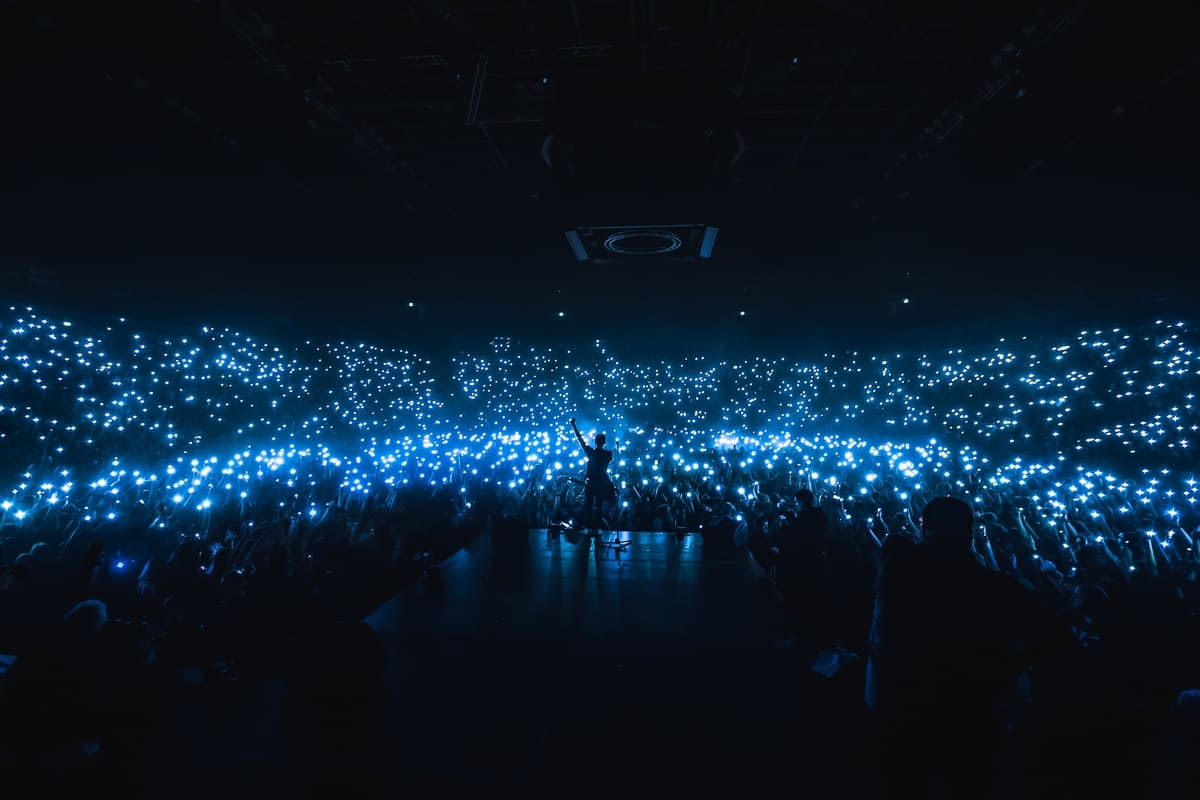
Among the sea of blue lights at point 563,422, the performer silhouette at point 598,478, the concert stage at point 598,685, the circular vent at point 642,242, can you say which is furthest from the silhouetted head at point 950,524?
the sea of blue lights at point 563,422

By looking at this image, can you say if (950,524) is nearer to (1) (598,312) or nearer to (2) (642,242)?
(2) (642,242)

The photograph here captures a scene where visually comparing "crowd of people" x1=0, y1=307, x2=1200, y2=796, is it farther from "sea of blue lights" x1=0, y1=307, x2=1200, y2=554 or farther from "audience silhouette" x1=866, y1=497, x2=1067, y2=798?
"audience silhouette" x1=866, y1=497, x2=1067, y2=798

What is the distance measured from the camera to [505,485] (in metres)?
11.3

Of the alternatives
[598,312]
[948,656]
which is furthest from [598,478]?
[948,656]

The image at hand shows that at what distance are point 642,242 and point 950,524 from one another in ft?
8.76

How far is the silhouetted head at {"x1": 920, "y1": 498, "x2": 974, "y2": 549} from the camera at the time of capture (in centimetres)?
205

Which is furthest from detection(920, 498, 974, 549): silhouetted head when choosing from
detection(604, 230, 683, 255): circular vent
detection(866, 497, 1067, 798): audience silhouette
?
detection(604, 230, 683, 255): circular vent

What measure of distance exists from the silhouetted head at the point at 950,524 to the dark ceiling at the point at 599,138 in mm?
2046

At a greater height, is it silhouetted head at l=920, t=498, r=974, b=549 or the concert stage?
silhouetted head at l=920, t=498, r=974, b=549

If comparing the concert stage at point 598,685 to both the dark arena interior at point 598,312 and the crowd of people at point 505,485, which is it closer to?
the dark arena interior at point 598,312

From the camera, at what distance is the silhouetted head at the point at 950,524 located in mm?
2051

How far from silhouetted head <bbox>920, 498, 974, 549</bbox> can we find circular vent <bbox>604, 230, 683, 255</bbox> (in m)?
2.32

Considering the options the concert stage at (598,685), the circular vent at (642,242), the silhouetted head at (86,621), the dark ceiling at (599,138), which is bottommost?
the concert stage at (598,685)

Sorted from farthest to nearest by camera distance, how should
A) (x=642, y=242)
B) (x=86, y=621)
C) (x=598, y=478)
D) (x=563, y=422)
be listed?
(x=563, y=422), (x=598, y=478), (x=642, y=242), (x=86, y=621)
